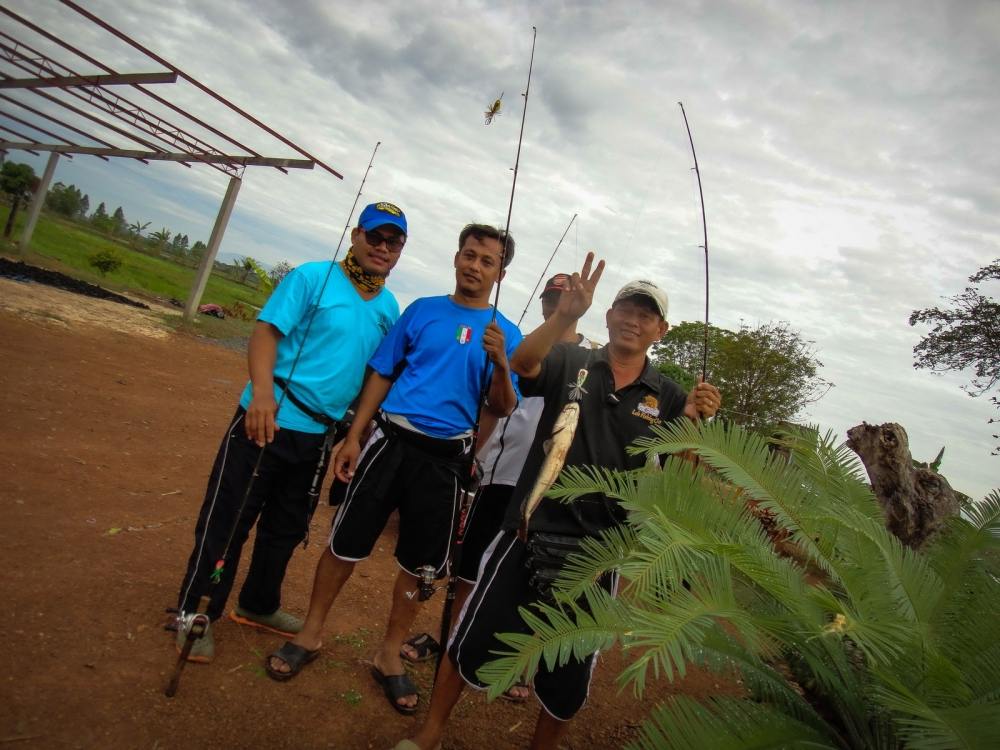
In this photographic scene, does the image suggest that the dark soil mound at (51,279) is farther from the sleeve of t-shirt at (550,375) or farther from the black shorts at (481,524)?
the sleeve of t-shirt at (550,375)

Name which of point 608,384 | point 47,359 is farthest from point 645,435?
point 47,359

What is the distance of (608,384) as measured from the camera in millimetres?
2379

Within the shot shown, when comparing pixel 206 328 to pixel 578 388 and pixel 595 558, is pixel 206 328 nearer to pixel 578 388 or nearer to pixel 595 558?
pixel 578 388

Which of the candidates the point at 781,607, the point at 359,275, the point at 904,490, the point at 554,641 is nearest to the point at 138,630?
the point at 359,275

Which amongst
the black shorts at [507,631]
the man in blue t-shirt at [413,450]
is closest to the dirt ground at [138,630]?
the man in blue t-shirt at [413,450]

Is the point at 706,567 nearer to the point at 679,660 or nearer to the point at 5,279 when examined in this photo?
the point at 679,660

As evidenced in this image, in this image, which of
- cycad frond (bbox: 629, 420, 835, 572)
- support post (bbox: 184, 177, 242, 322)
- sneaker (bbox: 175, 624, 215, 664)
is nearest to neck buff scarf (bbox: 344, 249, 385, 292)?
cycad frond (bbox: 629, 420, 835, 572)

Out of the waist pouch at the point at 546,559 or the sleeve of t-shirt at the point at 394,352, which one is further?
the sleeve of t-shirt at the point at 394,352

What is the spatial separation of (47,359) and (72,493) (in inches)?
172

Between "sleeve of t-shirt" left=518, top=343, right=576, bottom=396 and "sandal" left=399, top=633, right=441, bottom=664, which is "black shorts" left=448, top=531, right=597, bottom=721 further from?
"sandal" left=399, top=633, right=441, bottom=664

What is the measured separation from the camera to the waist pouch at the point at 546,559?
205 centimetres

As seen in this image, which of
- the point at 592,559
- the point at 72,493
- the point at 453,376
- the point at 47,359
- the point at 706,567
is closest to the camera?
the point at 706,567

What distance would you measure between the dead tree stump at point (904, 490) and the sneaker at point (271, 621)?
5.74 meters

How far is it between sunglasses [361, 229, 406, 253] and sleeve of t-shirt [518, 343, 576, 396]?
1.02 m
